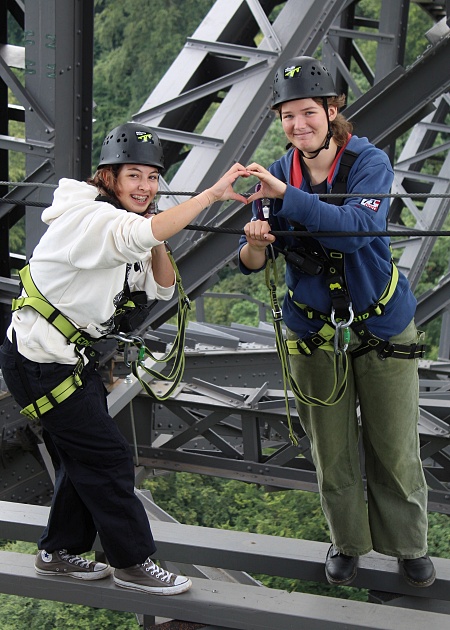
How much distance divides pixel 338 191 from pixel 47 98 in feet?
9.42

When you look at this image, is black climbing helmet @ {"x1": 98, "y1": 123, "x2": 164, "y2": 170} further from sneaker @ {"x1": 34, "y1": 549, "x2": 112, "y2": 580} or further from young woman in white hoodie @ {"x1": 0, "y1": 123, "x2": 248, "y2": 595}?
sneaker @ {"x1": 34, "y1": 549, "x2": 112, "y2": 580}

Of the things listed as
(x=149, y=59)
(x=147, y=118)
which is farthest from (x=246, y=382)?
(x=149, y=59)

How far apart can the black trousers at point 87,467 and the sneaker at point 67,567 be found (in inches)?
4.1

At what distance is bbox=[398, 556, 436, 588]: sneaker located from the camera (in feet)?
12.7

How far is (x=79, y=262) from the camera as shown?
3.35 meters

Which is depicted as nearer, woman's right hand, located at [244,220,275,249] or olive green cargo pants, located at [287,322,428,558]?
woman's right hand, located at [244,220,275,249]

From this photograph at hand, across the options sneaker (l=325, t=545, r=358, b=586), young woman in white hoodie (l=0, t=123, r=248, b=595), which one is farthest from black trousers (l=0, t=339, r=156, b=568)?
sneaker (l=325, t=545, r=358, b=586)

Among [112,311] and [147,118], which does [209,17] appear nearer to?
[147,118]

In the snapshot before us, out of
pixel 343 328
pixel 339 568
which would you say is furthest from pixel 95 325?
pixel 339 568

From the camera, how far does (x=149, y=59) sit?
35219mm

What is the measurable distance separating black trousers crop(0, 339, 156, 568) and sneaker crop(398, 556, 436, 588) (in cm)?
100

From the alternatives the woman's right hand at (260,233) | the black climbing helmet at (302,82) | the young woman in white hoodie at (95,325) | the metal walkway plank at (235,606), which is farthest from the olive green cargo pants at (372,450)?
the black climbing helmet at (302,82)

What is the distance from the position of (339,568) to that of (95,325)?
138cm

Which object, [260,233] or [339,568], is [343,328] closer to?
[260,233]
